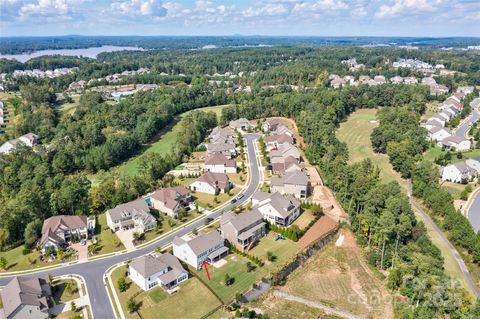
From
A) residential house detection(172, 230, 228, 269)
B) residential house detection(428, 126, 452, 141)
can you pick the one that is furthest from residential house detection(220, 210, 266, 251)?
residential house detection(428, 126, 452, 141)

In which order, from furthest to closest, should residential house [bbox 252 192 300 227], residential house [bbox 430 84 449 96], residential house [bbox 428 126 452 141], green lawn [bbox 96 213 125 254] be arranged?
residential house [bbox 430 84 449 96], residential house [bbox 428 126 452 141], residential house [bbox 252 192 300 227], green lawn [bbox 96 213 125 254]

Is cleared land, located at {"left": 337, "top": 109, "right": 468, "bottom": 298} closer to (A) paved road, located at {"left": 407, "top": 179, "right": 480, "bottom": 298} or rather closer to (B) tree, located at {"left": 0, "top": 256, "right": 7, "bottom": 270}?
(A) paved road, located at {"left": 407, "top": 179, "right": 480, "bottom": 298}

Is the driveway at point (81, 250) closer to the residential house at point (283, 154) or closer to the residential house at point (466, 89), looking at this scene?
the residential house at point (283, 154)

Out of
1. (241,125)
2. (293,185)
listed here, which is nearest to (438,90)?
(241,125)

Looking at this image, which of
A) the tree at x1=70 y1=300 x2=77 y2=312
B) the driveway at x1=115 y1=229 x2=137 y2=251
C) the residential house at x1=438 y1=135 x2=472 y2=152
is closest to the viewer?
the tree at x1=70 y1=300 x2=77 y2=312

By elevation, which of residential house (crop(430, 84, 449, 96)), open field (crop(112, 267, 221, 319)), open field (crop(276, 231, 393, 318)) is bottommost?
open field (crop(276, 231, 393, 318))

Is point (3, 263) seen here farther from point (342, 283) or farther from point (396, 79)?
point (396, 79)

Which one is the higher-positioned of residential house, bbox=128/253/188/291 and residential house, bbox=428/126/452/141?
residential house, bbox=428/126/452/141
